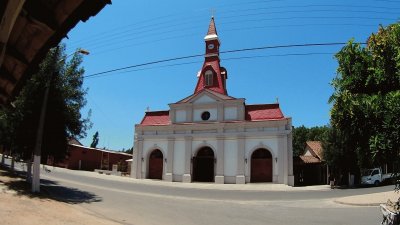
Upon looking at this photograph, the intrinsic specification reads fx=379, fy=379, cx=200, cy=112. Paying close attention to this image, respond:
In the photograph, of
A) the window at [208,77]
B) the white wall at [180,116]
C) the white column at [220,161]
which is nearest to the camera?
the white column at [220,161]

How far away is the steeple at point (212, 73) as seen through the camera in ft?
141

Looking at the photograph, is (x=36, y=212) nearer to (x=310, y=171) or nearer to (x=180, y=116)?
(x=180, y=116)

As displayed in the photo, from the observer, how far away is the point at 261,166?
36.7m

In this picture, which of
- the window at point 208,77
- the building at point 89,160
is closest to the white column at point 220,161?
the window at point 208,77

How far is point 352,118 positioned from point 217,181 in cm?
3116

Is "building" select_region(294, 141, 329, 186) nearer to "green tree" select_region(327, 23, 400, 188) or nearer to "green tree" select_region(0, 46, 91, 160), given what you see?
"green tree" select_region(0, 46, 91, 160)

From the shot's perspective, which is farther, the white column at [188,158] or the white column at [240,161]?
the white column at [188,158]

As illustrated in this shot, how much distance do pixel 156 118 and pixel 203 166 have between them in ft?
26.7

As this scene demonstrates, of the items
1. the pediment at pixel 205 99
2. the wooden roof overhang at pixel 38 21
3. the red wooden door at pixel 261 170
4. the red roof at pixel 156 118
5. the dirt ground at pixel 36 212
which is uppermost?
the pediment at pixel 205 99

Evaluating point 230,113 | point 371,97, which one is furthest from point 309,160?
point 371,97

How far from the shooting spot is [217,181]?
37219 millimetres

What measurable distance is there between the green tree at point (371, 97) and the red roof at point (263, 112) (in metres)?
30.2

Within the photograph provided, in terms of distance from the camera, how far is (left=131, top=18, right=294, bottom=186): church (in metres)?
36.3

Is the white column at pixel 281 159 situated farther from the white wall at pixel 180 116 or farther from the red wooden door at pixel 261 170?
the white wall at pixel 180 116
